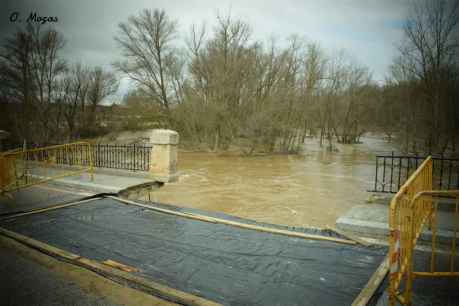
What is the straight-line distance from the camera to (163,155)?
9.45 metres

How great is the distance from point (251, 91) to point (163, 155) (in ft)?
45.7

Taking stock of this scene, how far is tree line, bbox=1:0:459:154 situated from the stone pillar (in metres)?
3.17

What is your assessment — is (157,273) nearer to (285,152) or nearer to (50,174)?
(50,174)

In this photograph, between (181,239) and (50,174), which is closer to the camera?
(181,239)

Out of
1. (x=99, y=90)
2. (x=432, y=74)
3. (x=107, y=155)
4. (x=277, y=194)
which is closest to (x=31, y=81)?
(x=107, y=155)

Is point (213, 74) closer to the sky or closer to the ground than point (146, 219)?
closer to the sky

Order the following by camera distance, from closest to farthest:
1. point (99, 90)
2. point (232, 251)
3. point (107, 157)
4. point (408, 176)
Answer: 1. point (232, 251)
2. point (408, 176)
3. point (107, 157)
4. point (99, 90)

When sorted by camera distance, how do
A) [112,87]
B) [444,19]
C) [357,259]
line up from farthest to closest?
1. [112,87]
2. [444,19]
3. [357,259]

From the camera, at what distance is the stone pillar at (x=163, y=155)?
938 centimetres

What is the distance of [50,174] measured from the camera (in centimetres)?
964

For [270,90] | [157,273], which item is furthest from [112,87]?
[157,273]

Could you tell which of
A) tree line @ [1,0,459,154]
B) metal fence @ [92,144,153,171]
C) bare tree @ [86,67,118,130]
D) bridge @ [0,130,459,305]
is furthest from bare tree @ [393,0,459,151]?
bare tree @ [86,67,118,130]

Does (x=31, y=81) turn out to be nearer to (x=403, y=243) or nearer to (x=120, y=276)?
(x=120, y=276)

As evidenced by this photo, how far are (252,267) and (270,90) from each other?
19.4 m
